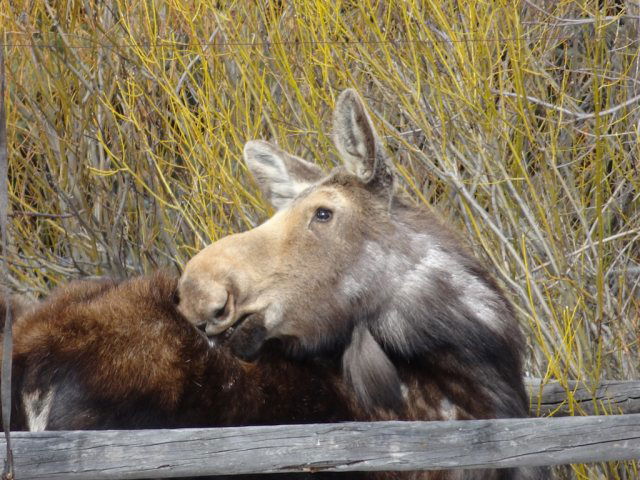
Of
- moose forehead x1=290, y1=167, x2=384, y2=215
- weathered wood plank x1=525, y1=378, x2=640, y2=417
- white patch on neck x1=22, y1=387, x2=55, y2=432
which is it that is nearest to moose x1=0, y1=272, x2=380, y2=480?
white patch on neck x1=22, y1=387, x2=55, y2=432

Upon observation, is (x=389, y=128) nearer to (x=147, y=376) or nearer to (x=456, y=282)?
(x=456, y=282)

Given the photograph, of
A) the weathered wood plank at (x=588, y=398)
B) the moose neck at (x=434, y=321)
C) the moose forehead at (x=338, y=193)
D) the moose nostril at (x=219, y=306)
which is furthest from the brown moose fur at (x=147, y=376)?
the weathered wood plank at (x=588, y=398)

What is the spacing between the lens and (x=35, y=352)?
10.5ft

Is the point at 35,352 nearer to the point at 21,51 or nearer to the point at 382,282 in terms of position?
the point at 382,282

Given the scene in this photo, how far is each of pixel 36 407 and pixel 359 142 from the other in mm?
1493

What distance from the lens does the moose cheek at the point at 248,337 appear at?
10.9 feet

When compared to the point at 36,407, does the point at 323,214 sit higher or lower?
higher

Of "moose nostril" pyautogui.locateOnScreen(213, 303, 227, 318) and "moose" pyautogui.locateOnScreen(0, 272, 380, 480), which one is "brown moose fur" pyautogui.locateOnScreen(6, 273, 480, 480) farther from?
"moose nostril" pyautogui.locateOnScreen(213, 303, 227, 318)

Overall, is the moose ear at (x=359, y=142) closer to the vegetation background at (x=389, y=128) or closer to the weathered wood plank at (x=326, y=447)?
the vegetation background at (x=389, y=128)

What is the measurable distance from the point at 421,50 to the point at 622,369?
1950mm

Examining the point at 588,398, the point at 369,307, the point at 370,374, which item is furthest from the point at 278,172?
the point at 588,398

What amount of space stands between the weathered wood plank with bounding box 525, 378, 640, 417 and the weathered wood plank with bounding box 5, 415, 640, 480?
3.46 ft

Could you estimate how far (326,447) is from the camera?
9.11 ft

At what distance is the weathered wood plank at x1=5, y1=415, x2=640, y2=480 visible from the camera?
2.60 m
